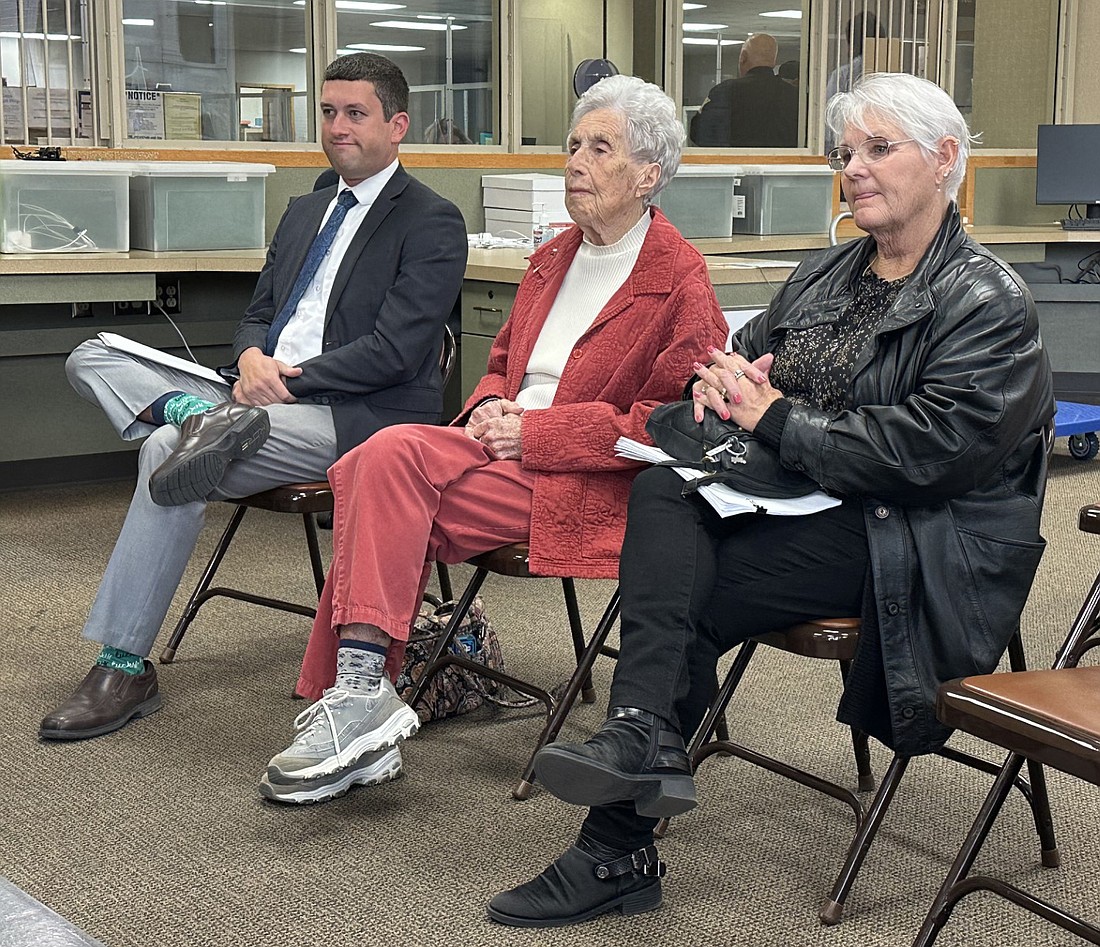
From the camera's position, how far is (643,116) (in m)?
2.52

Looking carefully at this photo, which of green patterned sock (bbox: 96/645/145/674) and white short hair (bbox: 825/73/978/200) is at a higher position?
white short hair (bbox: 825/73/978/200)

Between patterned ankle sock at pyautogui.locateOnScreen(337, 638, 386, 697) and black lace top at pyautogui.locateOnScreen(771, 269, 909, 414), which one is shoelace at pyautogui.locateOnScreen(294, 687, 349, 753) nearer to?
patterned ankle sock at pyautogui.locateOnScreen(337, 638, 386, 697)

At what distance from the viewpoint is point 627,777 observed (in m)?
1.86

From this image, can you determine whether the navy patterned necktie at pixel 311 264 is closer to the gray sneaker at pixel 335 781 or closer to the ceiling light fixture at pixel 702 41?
the gray sneaker at pixel 335 781

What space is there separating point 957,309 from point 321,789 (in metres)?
1.22

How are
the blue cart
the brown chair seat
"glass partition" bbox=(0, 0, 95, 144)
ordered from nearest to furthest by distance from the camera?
the brown chair seat, "glass partition" bbox=(0, 0, 95, 144), the blue cart

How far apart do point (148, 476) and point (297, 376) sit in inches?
15.2

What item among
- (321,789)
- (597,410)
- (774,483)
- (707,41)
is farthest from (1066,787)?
(707,41)

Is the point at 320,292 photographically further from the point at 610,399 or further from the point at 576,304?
the point at 610,399

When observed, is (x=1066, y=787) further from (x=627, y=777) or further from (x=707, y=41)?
(x=707, y=41)

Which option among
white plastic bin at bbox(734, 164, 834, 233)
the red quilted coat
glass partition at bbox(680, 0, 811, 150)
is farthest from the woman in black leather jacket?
glass partition at bbox(680, 0, 811, 150)

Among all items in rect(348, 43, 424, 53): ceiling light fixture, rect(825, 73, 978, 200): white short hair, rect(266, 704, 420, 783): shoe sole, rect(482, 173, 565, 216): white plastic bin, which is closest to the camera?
rect(825, 73, 978, 200): white short hair

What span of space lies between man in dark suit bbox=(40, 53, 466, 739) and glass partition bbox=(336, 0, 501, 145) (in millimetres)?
2725

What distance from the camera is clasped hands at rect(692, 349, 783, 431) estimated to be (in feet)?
6.81
